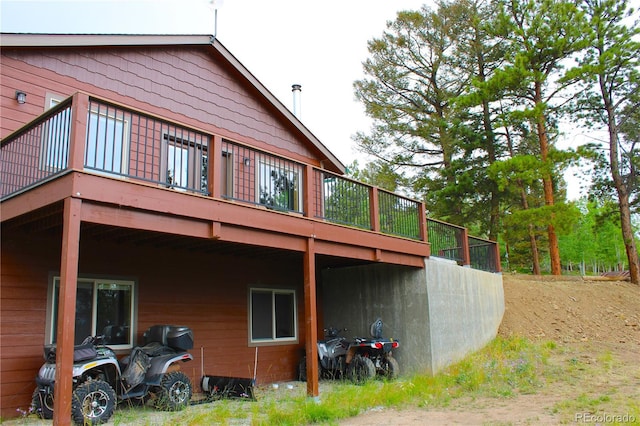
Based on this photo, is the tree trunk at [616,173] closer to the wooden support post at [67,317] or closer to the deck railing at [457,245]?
the deck railing at [457,245]

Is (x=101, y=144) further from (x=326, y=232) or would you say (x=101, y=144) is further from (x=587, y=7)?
(x=587, y=7)

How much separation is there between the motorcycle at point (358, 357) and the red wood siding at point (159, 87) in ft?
14.5

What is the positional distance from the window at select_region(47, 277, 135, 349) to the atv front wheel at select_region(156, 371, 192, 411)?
1261 millimetres

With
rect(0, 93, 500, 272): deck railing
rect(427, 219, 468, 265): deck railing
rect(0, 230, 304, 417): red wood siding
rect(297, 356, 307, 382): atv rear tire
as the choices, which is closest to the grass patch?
rect(297, 356, 307, 382): atv rear tire

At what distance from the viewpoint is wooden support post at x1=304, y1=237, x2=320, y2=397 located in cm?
756

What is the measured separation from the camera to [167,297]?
876cm

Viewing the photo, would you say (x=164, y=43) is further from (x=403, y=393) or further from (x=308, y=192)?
(x=403, y=393)

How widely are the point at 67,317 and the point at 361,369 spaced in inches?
242

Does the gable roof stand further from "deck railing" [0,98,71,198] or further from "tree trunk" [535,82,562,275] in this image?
"tree trunk" [535,82,562,275]

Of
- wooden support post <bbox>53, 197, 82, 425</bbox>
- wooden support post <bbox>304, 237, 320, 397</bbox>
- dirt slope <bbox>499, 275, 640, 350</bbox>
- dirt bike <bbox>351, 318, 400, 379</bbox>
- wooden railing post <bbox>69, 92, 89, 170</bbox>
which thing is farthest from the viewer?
dirt slope <bbox>499, 275, 640, 350</bbox>

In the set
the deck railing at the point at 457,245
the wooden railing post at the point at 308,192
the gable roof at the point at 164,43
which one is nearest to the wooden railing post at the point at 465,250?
the deck railing at the point at 457,245

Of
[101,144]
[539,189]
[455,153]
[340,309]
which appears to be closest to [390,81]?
[455,153]

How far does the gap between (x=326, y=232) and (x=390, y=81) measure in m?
17.6

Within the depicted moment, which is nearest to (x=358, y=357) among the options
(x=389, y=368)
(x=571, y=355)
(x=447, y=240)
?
(x=389, y=368)
